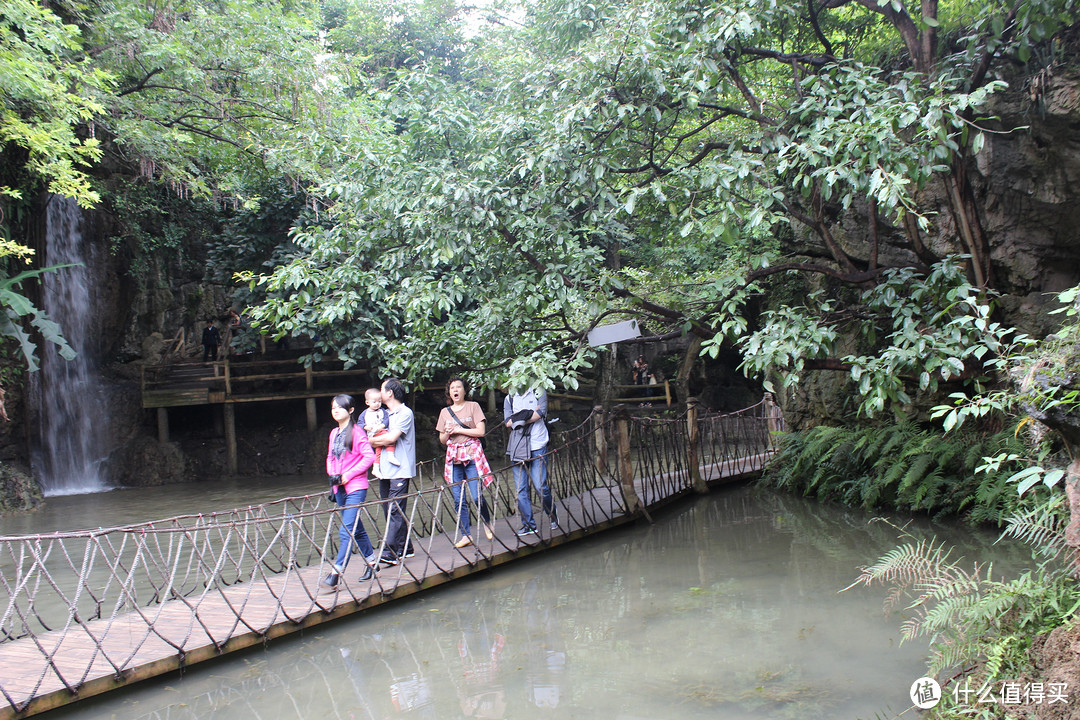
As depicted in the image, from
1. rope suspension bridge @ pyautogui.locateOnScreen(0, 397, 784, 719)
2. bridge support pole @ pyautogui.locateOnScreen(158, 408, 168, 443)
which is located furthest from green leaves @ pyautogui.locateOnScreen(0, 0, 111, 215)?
bridge support pole @ pyautogui.locateOnScreen(158, 408, 168, 443)

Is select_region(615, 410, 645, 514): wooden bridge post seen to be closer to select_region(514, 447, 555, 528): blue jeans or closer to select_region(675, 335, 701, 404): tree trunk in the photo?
select_region(514, 447, 555, 528): blue jeans

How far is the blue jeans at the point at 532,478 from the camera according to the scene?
7.06 metres

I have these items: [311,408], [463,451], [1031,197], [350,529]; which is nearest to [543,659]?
[350,529]

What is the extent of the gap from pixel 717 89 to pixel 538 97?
1.65 m

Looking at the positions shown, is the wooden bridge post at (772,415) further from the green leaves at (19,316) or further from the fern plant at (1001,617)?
the green leaves at (19,316)

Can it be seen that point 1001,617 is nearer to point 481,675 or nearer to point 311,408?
point 481,675

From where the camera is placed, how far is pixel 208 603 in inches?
214

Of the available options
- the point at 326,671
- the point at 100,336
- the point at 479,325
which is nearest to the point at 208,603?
the point at 326,671

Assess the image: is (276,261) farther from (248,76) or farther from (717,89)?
(717,89)

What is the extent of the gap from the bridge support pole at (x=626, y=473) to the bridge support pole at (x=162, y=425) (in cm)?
1173

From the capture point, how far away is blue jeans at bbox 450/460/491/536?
6.56 m

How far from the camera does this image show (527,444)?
7082 millimetres

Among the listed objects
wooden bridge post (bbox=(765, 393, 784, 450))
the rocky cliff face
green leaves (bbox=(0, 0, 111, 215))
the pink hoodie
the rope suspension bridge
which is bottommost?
the rope suspension bridge

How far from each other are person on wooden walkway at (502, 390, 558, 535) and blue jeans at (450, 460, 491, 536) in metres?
0.40
